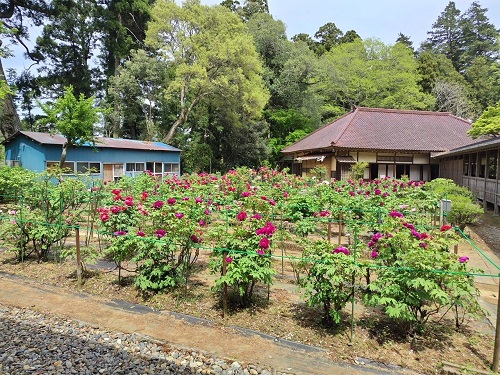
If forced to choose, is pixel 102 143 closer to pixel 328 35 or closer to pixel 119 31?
pixel 119 31

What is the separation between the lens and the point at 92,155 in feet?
59.9

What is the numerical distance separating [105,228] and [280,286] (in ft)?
9.43

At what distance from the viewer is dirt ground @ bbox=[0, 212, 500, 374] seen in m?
3.07

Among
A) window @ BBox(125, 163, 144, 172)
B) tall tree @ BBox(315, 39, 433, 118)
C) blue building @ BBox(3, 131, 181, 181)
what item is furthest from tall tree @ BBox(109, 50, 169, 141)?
tall tree @ BBox(315, 39, 433, 118)

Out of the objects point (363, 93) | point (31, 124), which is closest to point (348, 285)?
point (363, 93)

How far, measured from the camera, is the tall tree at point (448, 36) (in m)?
43.6

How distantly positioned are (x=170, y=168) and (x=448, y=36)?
44.8m

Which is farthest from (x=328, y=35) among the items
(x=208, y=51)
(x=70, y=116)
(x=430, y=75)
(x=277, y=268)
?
(x=277, y=268)

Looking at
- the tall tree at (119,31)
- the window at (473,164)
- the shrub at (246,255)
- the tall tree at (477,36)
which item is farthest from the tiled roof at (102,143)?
the tall tree at (477,36)

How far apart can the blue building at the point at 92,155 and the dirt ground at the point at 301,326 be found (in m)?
9.83

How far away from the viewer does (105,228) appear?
200 inches

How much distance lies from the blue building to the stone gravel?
1082 cm

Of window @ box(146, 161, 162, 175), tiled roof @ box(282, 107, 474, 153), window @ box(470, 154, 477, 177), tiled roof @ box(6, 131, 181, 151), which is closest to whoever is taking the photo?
window @ box(470, 154, 477, 177)

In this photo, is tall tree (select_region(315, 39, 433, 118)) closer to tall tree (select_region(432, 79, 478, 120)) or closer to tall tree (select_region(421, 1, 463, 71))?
tall tree (select_region(432, 79, 478, 120))
